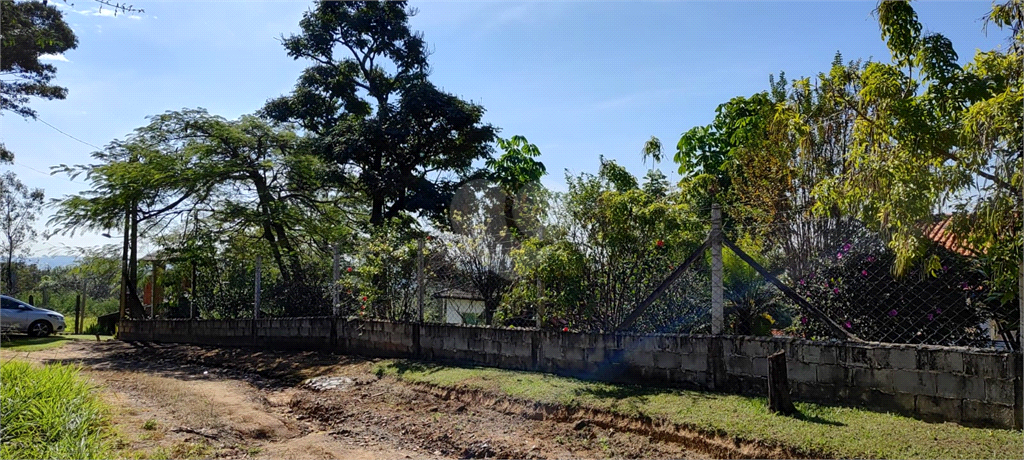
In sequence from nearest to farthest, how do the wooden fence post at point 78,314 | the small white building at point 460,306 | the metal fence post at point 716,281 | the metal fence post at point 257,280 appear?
the metal fence post at point 716,281 → the small white building at point 460,306 → the metal fence post at point 257,280 → the wooden fence post at point 78,314

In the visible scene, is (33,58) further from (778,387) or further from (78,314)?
(778,387)

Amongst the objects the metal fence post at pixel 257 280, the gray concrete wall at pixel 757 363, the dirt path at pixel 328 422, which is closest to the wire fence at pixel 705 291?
the gray concrete wall at pixel 757 363

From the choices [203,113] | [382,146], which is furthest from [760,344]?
[203,113]

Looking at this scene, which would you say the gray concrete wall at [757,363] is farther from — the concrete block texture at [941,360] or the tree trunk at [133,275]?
the tree trunk at [133,275]

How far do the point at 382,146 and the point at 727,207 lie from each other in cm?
889

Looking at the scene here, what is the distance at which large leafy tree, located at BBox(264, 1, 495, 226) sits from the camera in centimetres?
1571

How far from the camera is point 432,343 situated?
9398mm

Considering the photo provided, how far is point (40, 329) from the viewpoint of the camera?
20.0 m

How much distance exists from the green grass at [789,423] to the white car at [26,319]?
18.4 meters

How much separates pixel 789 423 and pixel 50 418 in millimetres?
5819

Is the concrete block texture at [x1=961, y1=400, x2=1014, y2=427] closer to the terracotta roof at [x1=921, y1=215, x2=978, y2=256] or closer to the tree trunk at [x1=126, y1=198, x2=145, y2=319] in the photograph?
the terracotta roof at [x1=921, y1=215, x2=978, y2=256]

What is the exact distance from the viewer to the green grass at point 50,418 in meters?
4.82

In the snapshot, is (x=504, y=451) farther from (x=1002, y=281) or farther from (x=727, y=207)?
(x=727, y=207)

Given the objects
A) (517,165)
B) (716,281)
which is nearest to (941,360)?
(716,281)
